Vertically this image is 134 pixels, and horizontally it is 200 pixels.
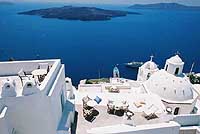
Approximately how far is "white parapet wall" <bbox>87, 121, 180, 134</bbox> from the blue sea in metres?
46.4

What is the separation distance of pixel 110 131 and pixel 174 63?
39.2ft

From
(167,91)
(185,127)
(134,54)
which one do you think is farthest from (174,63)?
(134,54)

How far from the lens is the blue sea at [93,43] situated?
80.1 metres

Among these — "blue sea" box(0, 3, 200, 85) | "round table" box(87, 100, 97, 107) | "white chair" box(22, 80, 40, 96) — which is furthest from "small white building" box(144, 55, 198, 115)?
"blue sea" box(0, 3, 200, 85)

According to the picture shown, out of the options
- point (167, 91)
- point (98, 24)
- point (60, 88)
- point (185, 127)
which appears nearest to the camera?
point (60, 88)

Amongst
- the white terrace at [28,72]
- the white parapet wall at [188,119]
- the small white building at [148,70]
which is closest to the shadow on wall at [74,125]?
the white terrace at [28,72]

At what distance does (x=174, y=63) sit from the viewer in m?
24.9

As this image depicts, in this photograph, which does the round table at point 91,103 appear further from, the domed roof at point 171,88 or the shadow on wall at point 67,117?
the domed roof at point 171,88

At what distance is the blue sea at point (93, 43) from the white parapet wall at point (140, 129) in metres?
46.4

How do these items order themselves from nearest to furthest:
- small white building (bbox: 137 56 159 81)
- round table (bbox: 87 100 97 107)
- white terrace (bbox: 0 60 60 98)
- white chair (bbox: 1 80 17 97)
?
white chair (bbox: 1 80 17 97)
white terrace (bbox: 0 60 60 98)
round table (bbox: 87 100 97 107)
small white building (bbox: 137 56 159 81)

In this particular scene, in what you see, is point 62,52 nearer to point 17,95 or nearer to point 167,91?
point 167,91

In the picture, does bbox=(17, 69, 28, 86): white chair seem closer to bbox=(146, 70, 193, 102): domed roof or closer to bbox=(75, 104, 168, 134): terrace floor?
bbox=(75, 104, 168, 134): terrace floor

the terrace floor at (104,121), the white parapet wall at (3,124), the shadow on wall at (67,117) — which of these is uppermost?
the white parapet wall at (3,124)

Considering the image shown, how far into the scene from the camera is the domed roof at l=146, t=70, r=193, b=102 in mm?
22266
